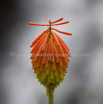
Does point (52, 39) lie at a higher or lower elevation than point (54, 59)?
higher

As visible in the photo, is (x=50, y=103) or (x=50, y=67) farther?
(x=50, y=103)


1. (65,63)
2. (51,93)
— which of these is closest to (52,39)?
(65,63)

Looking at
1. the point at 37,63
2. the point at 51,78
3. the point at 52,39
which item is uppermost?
the point at 52,39

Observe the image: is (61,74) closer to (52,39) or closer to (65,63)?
(65,63)

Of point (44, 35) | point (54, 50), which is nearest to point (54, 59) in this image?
point (54, 50)
